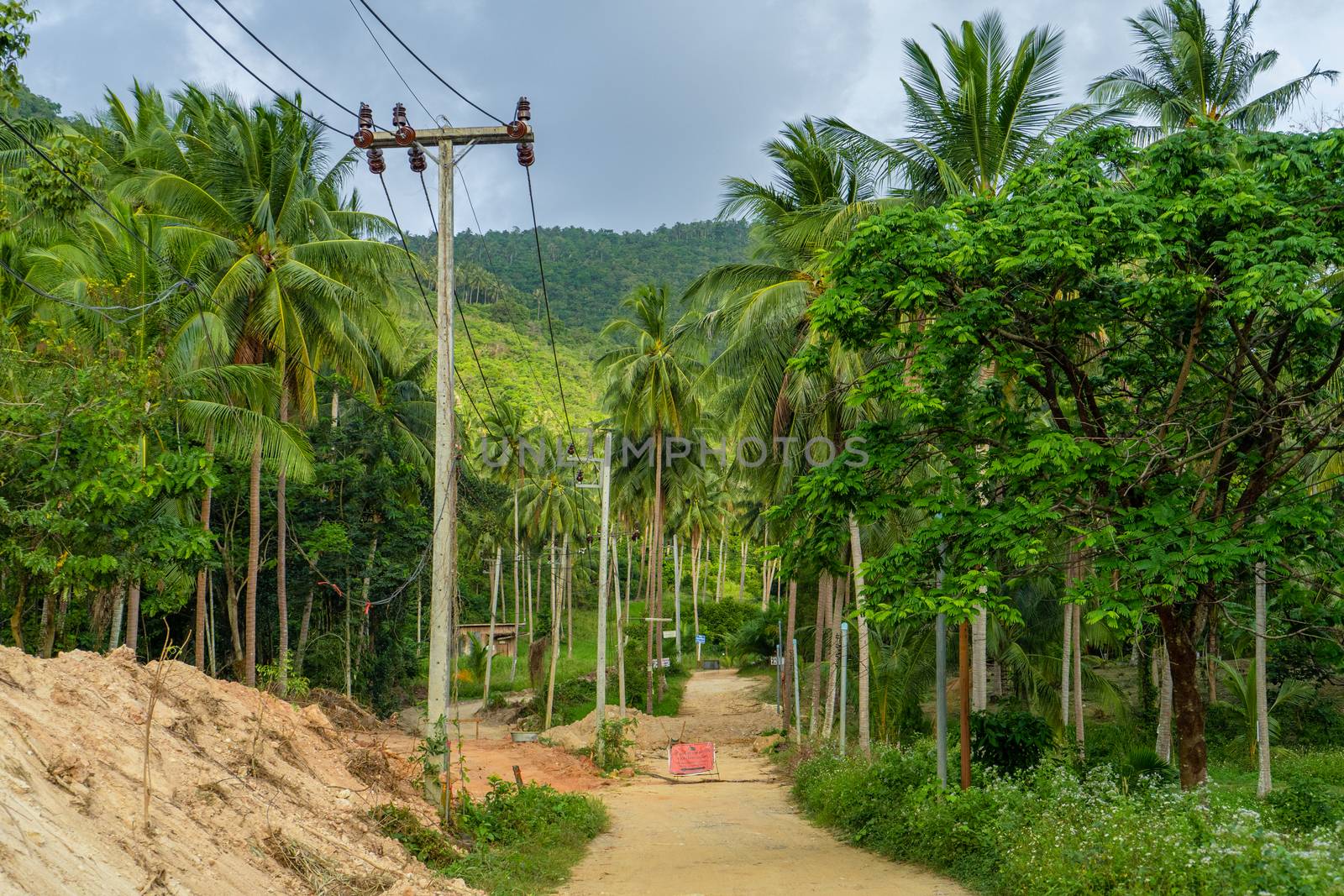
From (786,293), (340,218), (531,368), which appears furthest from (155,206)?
(531,368)

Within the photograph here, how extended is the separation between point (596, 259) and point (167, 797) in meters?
99.6

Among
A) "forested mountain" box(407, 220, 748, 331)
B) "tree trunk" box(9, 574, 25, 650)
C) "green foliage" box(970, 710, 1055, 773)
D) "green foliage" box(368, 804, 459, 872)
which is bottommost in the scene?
"green foliage" box(368, 804, 459, 872)

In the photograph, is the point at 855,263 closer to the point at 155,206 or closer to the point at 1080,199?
the point at 1080,199

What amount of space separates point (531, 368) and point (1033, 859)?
60.9m

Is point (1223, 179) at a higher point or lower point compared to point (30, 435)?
higher

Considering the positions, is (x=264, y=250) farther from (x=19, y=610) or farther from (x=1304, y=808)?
(x=1304, y=808)

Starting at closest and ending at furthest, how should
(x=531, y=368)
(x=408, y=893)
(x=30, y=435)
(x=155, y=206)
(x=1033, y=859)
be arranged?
(x=408, y=893) → (x=1033, y=859) → (x=30, y=435) → (x=155, y=206) → (x=531, y=368)

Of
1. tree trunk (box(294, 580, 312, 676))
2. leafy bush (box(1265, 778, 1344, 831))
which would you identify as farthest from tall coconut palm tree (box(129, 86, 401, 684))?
leafy bush (box(1265, 778, 1344, 831))

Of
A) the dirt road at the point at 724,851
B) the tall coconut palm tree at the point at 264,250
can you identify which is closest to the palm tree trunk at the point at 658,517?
the dirt road at the point at 724,851

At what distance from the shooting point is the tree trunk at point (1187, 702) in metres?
11.6

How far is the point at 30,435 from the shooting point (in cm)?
1246

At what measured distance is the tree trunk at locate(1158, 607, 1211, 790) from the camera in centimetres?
1162

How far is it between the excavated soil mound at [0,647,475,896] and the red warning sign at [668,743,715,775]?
12.3 metres

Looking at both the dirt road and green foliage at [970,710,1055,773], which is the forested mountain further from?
green foliage at [970,710,1055,773]
